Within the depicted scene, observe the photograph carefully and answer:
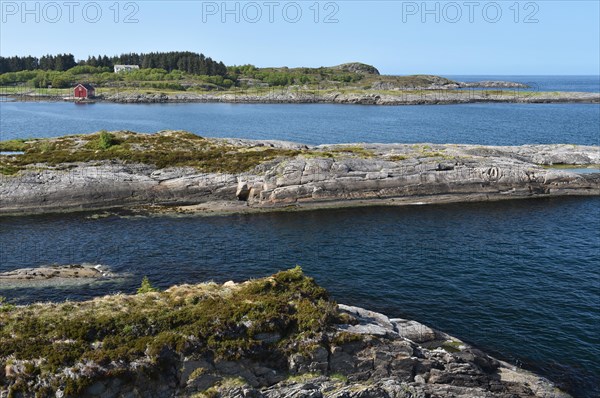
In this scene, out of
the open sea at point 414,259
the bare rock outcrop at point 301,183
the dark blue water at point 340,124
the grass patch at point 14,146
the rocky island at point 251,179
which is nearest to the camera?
the open sea at point 414,259

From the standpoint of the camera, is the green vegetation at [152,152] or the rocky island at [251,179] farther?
the green vegetation at [152,152]

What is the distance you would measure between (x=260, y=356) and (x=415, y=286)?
22245mm

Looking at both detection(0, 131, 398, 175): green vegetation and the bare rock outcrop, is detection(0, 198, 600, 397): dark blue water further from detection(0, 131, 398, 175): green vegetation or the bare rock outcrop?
detection(0, 131, 398, 175): green vegetation

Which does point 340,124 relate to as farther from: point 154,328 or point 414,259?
point 154,328

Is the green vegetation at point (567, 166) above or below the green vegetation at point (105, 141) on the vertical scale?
below

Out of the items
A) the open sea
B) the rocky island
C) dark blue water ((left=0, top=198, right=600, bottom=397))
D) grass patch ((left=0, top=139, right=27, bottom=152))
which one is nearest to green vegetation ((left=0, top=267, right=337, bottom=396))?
the open sea

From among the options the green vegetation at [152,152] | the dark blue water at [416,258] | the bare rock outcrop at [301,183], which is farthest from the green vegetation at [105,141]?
the dark blue water at [416,258]

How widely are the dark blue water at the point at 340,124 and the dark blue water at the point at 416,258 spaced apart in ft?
215

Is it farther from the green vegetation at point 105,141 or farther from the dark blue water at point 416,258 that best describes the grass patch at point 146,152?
the dark blue water at point 416,258

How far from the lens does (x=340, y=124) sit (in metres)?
160

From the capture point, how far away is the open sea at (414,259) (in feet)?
118

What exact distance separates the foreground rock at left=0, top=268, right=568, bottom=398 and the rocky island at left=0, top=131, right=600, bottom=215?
136 feet

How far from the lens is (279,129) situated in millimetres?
149000

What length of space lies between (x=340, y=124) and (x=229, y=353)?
14097cm
